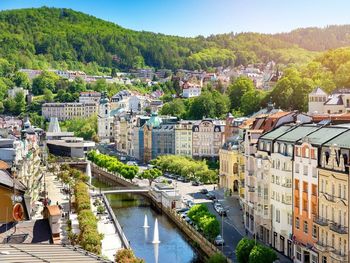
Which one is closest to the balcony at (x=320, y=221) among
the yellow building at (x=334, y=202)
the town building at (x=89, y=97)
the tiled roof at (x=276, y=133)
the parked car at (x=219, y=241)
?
the yellow building at (x=334, y=202)

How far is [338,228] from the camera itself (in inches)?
1276

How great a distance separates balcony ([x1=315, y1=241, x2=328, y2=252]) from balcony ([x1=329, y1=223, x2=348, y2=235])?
1136 millimetres

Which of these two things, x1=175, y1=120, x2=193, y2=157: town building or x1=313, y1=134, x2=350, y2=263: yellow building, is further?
x1=175, y1=120, x2=193, y2=157: town building

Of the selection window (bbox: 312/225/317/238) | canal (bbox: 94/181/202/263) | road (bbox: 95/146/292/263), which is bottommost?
canal (bbox: 94/181/202/263)

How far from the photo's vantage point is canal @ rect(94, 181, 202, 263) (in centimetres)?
4312

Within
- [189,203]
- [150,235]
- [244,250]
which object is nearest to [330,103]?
[189,203]

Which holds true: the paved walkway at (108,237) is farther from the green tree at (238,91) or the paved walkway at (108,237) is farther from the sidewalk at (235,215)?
the green tree at (238,91)

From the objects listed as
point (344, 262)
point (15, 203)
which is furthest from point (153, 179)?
point (15, 203)

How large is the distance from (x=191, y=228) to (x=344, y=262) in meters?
17.3

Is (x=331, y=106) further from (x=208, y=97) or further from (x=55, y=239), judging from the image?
(x=55, y=239)

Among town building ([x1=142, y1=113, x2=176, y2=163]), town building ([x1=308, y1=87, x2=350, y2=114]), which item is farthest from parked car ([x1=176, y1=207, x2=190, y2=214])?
town building ([x1=142, y1=113, x2=176, y2=163])

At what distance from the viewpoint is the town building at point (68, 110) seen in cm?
15838

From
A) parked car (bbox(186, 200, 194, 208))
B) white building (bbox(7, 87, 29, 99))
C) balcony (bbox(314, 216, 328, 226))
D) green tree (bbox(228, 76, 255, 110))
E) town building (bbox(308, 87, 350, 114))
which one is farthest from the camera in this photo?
white building (bbox(7, 87, 29, 99))

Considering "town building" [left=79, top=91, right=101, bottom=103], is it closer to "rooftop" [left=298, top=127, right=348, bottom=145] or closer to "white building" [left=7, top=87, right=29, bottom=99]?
"white building" [left=7, top=87, right=29, bottom=99]
